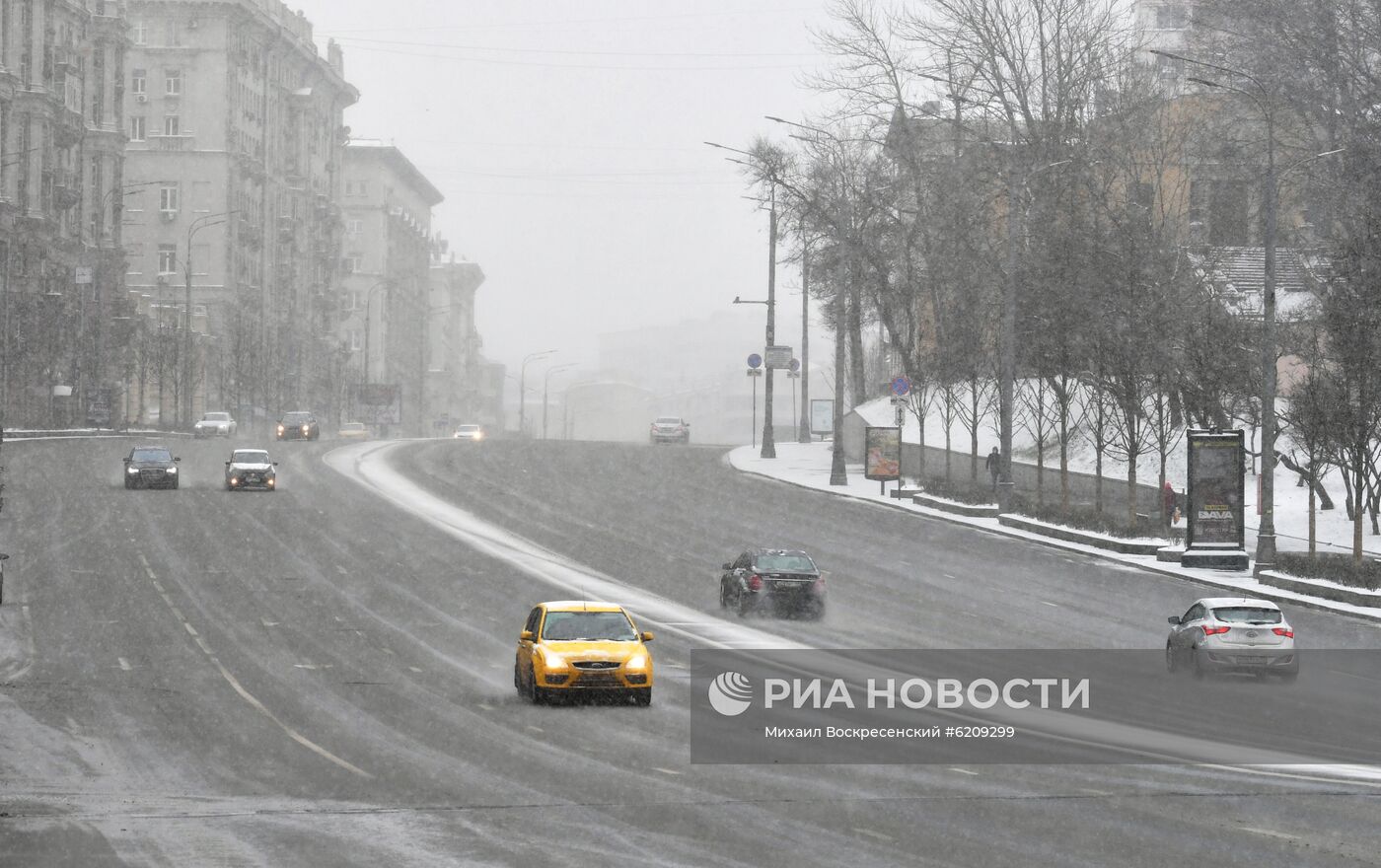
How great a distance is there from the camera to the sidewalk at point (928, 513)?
1281 inches

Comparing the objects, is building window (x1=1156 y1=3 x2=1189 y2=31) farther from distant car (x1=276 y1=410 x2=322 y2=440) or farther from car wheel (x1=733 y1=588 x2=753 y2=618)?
car wheel (x1=733 y1=588 x2=753 y2=618)

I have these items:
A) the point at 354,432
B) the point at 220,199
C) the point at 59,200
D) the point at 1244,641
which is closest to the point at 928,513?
the point at 1244,641

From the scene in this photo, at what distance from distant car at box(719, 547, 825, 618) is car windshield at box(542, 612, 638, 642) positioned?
8.78 metres

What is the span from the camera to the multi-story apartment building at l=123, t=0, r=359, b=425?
396ft

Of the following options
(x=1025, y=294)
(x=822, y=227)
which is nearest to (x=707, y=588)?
(x=1025, y=294)

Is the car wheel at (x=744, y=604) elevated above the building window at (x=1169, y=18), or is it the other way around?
the building window at (x=1169, y=18)

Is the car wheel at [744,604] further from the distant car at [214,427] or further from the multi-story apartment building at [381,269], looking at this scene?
the multi-story apartment building at [381,269]

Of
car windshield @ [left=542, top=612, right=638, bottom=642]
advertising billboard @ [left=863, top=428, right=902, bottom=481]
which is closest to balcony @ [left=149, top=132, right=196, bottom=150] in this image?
advertising billboard @ [left=863, top=428, right=902, bottom=481]

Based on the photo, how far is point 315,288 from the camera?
14975 centimetres

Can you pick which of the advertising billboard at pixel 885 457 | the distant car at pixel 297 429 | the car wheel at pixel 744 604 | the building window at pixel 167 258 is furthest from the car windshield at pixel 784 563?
the building window at pixel 167 258

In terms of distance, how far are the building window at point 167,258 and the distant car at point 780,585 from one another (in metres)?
102

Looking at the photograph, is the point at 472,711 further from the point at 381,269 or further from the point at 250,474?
the point at 381,269

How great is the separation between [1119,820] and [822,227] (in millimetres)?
55692

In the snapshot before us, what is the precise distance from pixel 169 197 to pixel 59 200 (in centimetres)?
3622
